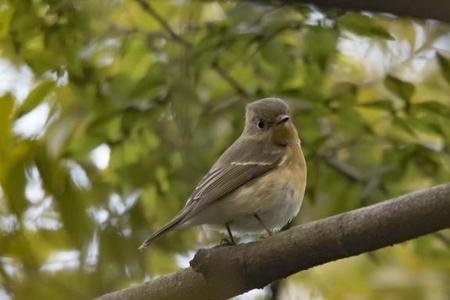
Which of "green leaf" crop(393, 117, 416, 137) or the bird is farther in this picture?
"green leaf" crop(393, 117, 416, 137)

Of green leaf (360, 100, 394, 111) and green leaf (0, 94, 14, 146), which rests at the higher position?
green leaf (0, 94, 14, 146)

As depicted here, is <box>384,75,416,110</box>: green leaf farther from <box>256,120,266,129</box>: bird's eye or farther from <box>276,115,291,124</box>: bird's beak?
<box>256,120,266,129</box>: bird's eye

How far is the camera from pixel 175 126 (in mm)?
4992

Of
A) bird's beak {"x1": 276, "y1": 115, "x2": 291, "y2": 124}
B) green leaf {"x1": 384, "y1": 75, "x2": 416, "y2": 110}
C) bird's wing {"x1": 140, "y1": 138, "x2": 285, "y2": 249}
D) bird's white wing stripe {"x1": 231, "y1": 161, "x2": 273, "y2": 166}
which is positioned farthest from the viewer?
bird's beak {"x1": 276, "y1": 115, "x2": 291, "y2": 124}

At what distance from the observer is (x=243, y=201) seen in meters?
4.24

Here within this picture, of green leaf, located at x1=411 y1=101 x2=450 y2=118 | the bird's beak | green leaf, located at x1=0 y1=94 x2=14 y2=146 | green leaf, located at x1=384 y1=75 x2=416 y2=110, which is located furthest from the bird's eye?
green leaf, located at x1=0 y1=94 x2=14 y2=146

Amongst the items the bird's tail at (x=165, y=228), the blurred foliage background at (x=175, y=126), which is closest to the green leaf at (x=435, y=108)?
the blurred foliage background at (x=175, y=126)

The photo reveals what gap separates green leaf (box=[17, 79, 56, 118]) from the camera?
4.62 meters

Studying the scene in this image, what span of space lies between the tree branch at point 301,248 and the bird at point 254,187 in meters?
0.79

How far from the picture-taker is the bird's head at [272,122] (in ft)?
15.8

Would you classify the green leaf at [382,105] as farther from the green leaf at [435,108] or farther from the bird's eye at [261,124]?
the bird's eye at [261,124]

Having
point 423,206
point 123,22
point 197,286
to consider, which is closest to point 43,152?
point 123,22

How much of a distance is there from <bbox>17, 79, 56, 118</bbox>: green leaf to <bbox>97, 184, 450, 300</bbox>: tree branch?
180 centimetres

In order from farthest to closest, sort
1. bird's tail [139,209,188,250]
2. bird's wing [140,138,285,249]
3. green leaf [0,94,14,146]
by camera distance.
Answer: green leaf [0,94,14,146] < bird's wing [140,138,285,249] < bird's tail [139,209,188,250]
